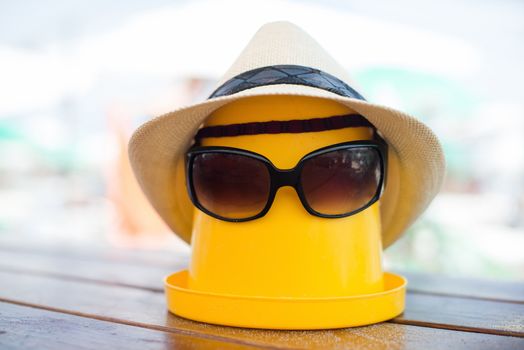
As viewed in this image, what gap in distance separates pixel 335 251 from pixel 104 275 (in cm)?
62

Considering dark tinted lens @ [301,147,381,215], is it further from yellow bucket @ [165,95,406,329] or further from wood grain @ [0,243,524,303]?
wood grain @ [0,243,524,303]

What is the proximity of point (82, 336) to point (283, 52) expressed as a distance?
470mm

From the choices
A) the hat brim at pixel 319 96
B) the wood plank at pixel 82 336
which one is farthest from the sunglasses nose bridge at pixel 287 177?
the wood plank at pixel 82 336

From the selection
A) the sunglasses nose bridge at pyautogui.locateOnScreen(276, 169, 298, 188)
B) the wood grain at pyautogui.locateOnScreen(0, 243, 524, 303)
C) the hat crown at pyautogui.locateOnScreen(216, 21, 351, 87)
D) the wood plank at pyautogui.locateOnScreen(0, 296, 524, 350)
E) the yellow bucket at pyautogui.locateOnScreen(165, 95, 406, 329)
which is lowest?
the wood grain at pyautogui.locateOnScreen(0, 243, 524, 303)

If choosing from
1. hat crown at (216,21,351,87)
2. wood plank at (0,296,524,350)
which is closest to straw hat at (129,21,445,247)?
hat crown at (216,21,351,87)

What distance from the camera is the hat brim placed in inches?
25.9

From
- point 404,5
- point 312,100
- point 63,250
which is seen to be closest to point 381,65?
point 404,5

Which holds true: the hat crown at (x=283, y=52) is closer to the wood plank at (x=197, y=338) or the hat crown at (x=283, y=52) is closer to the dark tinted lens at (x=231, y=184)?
the dark tinted lens at (x=231, y=184)

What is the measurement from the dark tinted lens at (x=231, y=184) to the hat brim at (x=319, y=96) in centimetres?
7

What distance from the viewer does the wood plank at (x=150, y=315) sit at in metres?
0.61

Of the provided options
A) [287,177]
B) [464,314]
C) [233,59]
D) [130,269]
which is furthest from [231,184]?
[233,59]

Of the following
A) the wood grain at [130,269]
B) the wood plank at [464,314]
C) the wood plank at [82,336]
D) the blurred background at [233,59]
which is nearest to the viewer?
the wood plank at [82,336]

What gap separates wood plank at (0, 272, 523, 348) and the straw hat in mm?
163

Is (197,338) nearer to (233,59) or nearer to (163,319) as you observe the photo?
(163,319)
